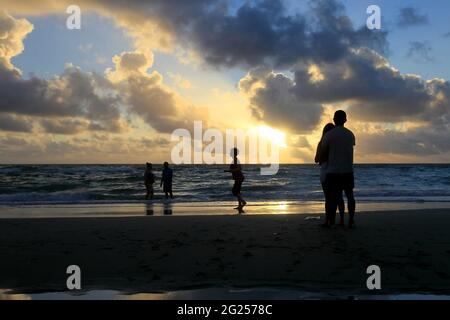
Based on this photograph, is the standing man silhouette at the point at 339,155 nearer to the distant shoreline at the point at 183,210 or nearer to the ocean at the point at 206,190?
the distant shoreline at the point at 183,210

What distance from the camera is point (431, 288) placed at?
4.73 m

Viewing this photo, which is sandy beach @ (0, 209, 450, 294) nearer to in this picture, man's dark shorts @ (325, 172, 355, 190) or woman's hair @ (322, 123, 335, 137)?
man's dark shorts @ (325, 172, 355, 190)

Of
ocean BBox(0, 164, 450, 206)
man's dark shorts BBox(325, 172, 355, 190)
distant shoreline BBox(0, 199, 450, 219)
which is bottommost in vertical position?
ocean BBox(0, 164, 450, 206)

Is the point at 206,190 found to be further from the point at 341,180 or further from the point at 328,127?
the point at 341,180

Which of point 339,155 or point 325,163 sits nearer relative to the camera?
point 339,155

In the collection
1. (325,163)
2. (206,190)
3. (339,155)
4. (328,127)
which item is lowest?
(206,190)

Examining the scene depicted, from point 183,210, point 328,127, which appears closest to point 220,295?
point 328,127

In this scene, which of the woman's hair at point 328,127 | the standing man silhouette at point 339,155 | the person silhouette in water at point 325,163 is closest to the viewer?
the standing man silhouette at point 339,155

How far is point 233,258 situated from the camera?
587 centimetres

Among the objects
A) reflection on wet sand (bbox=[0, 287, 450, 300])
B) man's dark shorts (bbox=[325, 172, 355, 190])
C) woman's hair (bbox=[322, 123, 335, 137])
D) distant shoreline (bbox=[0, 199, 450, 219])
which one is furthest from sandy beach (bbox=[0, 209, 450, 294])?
distant shoreline (bbox=[0, 199, 450, 219])

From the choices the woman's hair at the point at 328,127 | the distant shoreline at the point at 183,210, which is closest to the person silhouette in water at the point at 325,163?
the woman's hair at the point at 328,127

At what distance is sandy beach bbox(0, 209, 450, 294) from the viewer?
4953mm

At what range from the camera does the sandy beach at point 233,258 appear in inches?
195
